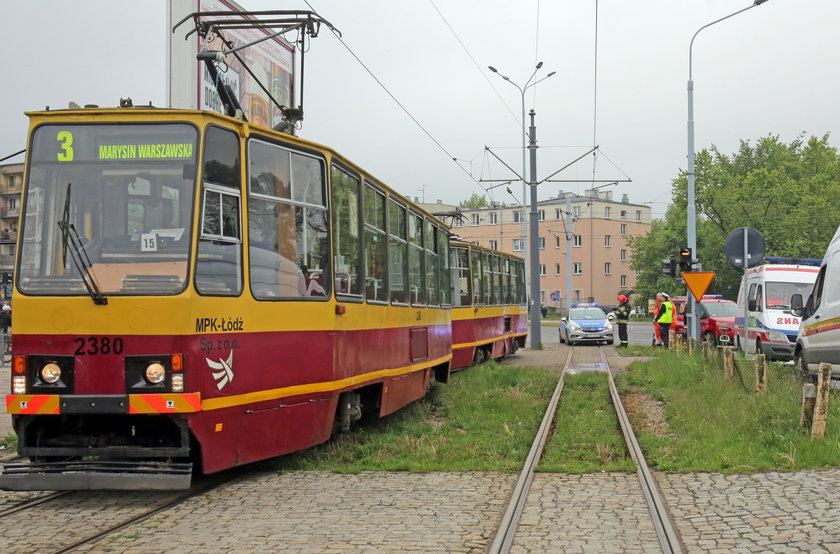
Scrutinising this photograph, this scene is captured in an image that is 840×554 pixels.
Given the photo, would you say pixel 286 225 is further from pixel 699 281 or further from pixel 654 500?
pixel 699 281

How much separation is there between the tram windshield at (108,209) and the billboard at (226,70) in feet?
19.2

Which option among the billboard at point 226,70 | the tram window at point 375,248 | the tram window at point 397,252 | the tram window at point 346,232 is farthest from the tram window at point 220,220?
the billboard at point 226,70

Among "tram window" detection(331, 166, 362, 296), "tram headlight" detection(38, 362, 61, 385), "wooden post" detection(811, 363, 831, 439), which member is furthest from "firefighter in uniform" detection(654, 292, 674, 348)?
"tram headlight" detection(38, 362, 61, 385)

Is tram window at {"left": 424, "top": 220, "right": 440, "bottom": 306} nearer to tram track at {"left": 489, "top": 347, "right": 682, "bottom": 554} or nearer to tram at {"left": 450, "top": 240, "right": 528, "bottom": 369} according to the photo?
tram track at {"left": 489, "top": 347, "right": 682, "bottom": 554}

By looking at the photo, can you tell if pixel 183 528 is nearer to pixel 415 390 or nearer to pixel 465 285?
pixel 415 390

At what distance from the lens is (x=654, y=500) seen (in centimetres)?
670

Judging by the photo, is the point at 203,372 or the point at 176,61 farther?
the point at 176,61

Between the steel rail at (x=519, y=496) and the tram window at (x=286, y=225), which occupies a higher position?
the tram window at (x=286, y=225)

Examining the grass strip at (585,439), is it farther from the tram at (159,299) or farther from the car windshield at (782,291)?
the car windshield at (782,291)

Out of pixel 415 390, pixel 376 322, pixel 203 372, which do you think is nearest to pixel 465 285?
pixel 415 390

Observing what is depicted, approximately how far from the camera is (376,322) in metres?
9.64

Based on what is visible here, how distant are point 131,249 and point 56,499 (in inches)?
77.8

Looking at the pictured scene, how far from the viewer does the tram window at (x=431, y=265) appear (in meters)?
12.9

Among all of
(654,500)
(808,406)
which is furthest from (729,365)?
(654,500)
